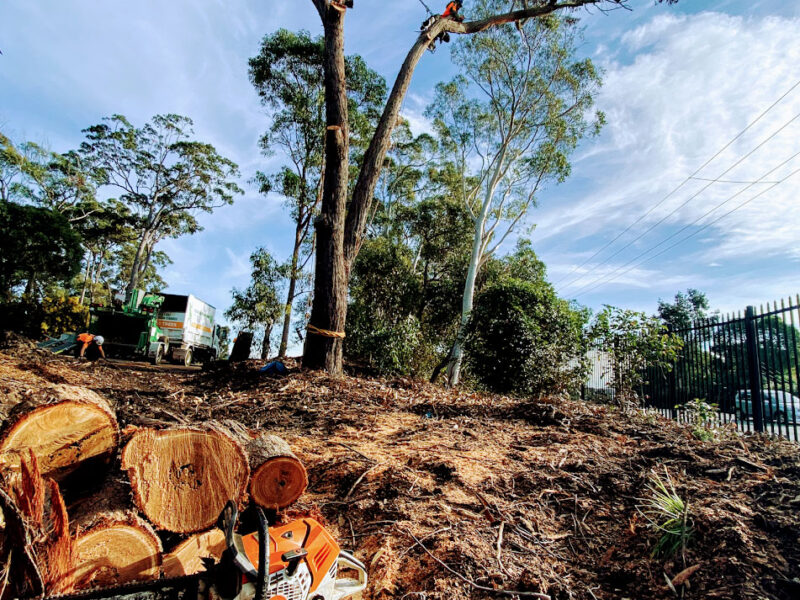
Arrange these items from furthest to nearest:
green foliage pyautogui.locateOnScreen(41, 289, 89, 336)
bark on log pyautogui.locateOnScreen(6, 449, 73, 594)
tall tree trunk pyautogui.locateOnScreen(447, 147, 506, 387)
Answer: green foliage pyautogui.locateOnScreen(41, 289, 89, 336) → tall tree trunk pyautogui.locateOnScreen(447, 147, 506, 387) → bark on log pyautogui.locateOnScreen(6, 449, 73, 594)

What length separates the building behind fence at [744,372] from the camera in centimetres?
566

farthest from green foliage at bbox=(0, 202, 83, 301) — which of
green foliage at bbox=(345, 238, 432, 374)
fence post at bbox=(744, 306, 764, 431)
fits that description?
fence post at bbox=(744, 306, 764, 431)

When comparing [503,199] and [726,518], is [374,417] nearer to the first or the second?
[726,518]

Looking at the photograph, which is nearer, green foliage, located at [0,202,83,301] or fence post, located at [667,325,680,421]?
fence post, located at [667,325,680,421]

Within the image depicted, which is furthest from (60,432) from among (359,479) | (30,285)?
(30,285)

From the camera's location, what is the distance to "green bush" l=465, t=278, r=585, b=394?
8.79m

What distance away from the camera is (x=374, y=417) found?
15.8 ft

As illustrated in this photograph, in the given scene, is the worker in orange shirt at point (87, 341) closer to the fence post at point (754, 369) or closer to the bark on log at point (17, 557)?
the bark on log at point (17, 557)

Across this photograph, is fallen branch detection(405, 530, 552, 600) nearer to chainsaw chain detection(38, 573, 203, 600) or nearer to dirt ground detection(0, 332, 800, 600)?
dirt ground detection(0, 332, 800, 600)

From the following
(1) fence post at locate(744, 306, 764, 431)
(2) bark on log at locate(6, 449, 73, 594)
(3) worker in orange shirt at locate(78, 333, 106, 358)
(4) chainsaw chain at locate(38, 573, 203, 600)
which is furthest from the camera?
(3) worker in orange shirt at locate(78, 333, 106, 358)

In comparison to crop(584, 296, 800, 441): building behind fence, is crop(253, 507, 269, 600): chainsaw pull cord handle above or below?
below

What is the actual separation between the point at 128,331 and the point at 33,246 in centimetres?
796

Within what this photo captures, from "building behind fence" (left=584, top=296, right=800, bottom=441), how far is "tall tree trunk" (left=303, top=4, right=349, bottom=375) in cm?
567

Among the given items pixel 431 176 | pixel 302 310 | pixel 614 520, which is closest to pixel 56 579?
pixel 614 520
